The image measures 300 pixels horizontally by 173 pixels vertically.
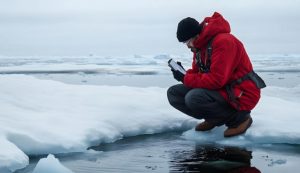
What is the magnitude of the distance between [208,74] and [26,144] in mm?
1724

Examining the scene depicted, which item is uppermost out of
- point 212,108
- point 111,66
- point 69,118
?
point 111,66

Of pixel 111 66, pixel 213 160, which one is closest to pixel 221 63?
pixel 213 160

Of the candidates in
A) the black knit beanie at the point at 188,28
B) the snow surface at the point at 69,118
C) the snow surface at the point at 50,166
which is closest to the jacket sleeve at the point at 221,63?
the black knit beanie at the point at 188,28

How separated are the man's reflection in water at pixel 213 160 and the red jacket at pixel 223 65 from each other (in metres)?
0.51

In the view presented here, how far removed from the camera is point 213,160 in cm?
368

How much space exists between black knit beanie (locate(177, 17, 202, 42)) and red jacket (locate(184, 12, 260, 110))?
0.07 meters

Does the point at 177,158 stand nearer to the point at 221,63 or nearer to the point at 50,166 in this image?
the point at 221,63

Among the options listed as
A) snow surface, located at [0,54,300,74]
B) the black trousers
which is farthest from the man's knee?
snow surface, located at [0,54,300,74]

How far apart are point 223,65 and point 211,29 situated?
0.36 m

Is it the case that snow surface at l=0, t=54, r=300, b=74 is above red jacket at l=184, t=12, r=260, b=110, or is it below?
above

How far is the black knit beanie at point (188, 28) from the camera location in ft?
13.5

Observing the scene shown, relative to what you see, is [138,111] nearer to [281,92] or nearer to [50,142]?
[50,142]

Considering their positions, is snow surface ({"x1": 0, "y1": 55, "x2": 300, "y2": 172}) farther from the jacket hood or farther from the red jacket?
the jacket hood

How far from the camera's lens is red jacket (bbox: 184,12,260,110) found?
404 cm
